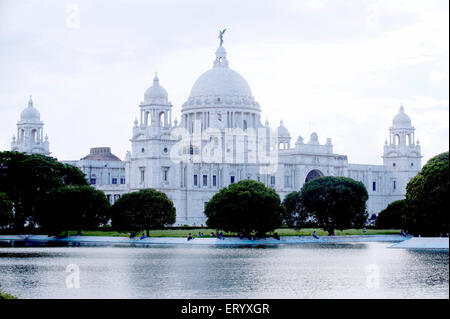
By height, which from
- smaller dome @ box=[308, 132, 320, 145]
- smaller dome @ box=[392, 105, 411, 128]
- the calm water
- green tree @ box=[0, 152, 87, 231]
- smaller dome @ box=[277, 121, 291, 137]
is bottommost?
the calm water

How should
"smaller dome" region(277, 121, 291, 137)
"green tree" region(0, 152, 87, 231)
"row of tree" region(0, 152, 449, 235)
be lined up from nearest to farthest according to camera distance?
1. "row of tree" region(0, 152, 449, 235)
2. "green tree" region(0, 152, 87, 231)
3. "smaller dome" region(277, 121, 291, 137)

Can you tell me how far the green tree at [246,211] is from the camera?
78.2m

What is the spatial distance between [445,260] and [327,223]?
108 ft

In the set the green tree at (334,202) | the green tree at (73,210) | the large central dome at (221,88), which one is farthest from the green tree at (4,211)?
the large central dome at (221,88)

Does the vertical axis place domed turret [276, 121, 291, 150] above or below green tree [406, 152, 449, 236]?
above

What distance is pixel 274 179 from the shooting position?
129 meters

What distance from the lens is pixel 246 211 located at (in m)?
77.9

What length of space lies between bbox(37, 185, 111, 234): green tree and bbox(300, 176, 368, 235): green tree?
62.9 feet

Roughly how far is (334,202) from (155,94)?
1493 inches

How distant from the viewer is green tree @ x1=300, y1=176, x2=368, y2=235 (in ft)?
284

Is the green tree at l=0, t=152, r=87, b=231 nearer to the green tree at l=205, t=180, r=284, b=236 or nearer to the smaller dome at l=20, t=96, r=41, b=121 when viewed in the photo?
the green tree at l=205, t=180, r=284, b=236

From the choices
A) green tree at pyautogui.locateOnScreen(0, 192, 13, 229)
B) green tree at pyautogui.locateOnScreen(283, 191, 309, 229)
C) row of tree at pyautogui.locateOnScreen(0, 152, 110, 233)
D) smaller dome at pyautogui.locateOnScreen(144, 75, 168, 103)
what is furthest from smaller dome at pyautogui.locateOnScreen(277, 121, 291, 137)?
green tree at pyautogui.locateOnScreen(0, 192, 13, 229)

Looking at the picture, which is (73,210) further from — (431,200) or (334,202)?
(431,200)

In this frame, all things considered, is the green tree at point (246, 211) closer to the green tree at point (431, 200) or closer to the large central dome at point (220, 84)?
the green tree at point (431, 200)
